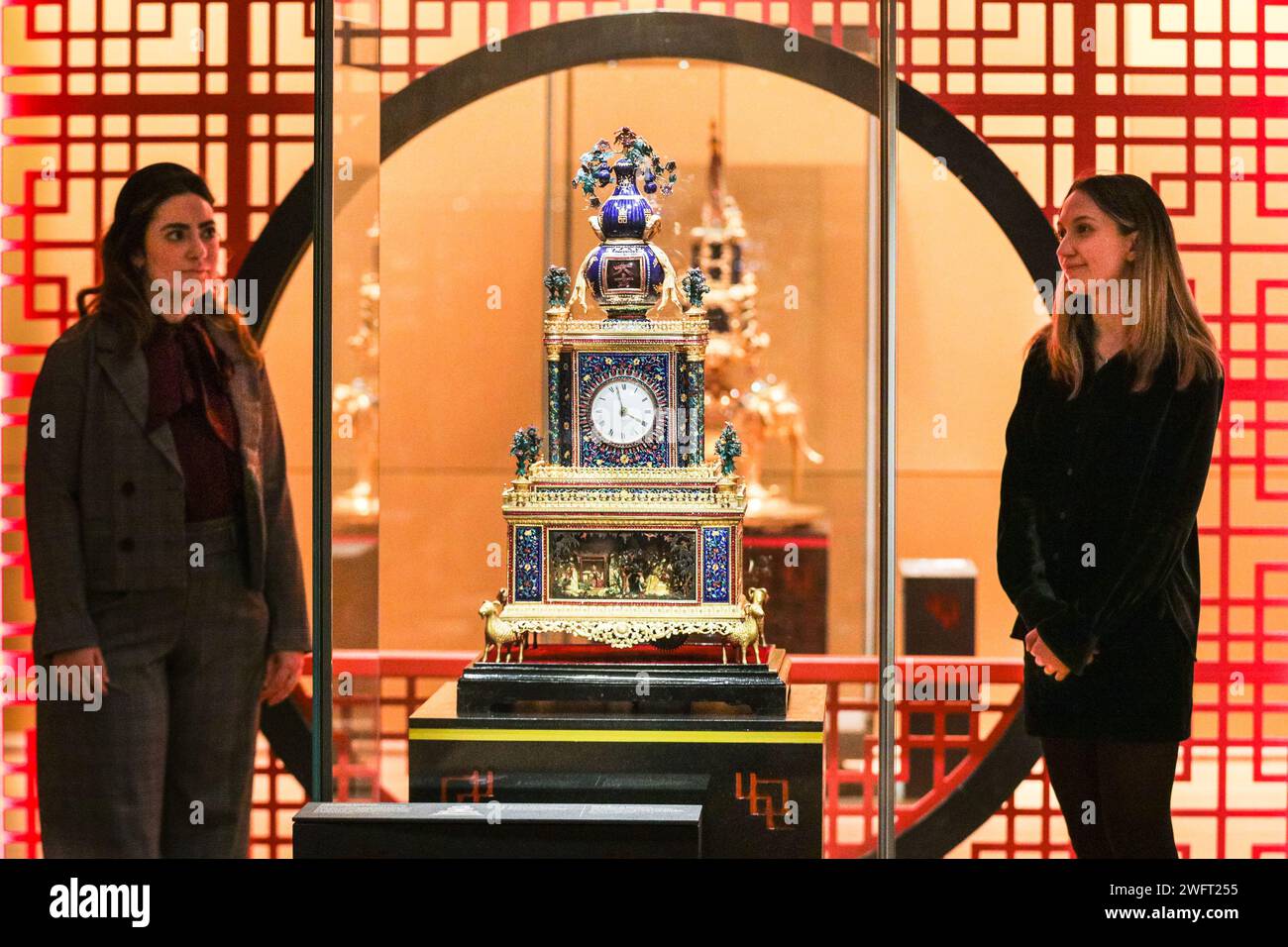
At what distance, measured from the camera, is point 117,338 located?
12.4 ft

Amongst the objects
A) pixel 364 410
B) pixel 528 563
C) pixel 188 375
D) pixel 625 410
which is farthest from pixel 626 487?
pixel 188 375

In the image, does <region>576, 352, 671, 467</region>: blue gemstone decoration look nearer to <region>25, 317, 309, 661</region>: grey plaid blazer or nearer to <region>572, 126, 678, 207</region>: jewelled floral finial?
<region>572, 126, 678, 207</region>: jewelled floral finial

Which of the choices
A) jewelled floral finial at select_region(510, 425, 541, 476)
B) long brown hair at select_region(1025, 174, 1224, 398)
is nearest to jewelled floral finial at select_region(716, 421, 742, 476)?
jewelled floral finial at select_region(510, 425, 541, 476)

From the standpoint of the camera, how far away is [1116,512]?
3.71 m

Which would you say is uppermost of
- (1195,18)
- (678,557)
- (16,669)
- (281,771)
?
(1195,18)

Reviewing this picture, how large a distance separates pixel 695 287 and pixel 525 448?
1.71 feet

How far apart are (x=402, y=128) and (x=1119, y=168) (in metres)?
1.74

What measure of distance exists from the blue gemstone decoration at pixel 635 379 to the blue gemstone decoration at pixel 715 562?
192 mm

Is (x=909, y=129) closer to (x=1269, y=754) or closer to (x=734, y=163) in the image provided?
(x=734, y=163)

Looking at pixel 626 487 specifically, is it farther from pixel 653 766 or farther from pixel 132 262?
pixel 132 262

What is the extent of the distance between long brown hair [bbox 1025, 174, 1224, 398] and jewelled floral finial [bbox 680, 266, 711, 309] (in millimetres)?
774
